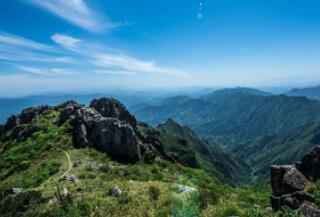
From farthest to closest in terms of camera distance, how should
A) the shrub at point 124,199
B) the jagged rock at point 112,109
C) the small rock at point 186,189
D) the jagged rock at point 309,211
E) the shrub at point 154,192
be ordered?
the jagged rock at point 112,109, the small rock at point 186,189, the shrub at point 154,192, the shrub at point 124,199, the jagged rock at point 309,211

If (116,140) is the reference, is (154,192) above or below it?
above

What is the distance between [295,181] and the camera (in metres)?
26.5

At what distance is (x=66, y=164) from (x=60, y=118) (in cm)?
3529

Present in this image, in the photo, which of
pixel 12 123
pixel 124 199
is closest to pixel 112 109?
pixel 12 123

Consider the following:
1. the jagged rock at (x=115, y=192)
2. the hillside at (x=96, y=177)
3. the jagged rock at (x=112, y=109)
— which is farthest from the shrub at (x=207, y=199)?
the jagged rock at (x=112, y=109)

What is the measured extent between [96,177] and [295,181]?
→ 2725cm

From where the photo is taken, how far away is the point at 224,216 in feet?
82.3

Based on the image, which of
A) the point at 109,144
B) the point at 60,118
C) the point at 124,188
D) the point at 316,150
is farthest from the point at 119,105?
the point at 316,150

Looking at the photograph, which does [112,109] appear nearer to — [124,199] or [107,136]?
[107,136]

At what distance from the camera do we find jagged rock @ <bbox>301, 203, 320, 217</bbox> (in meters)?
19.9

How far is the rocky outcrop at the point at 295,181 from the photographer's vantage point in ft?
75.9

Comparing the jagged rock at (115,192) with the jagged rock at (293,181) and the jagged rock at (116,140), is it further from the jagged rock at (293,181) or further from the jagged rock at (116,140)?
the jagged rock at (116,140)

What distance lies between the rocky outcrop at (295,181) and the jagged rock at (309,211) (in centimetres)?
85

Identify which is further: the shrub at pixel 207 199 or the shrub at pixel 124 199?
the shrub at pixel 124 199
